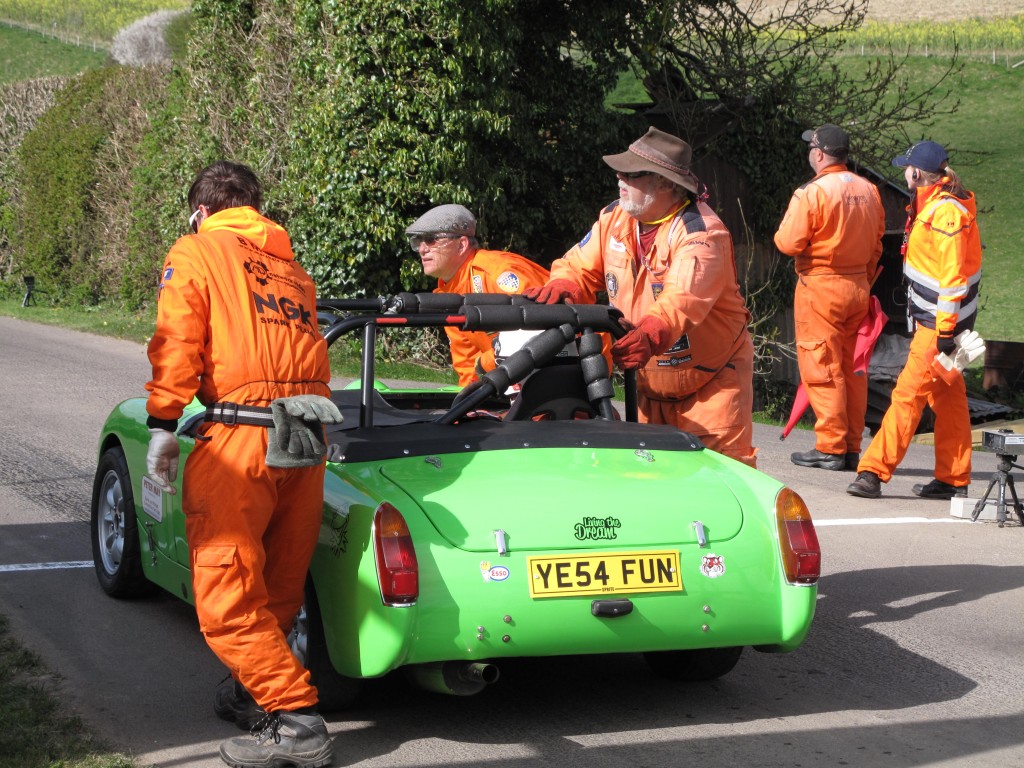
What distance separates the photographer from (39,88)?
26562 millimetres

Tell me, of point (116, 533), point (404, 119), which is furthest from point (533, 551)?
point (404, 119)

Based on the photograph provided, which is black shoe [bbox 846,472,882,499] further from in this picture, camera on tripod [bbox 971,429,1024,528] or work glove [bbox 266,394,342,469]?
work glove [bbox 266,394,342,469]

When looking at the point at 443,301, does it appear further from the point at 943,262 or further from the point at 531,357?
the point at 943,262

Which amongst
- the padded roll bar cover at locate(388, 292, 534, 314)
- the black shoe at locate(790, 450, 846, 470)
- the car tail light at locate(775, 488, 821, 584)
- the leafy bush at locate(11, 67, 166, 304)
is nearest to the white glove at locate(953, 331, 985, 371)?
the black shoe at locate(790, 450, 846, 470)

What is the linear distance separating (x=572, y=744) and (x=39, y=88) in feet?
81.2

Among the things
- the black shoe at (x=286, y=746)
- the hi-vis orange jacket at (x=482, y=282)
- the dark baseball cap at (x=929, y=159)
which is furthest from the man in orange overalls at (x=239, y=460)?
the dark baseball cap at (x=929, y=159)

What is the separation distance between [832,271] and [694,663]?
555cm

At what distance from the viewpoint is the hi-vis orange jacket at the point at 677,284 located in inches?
230

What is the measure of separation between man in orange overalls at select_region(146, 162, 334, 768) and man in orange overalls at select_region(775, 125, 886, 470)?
627 centimetres

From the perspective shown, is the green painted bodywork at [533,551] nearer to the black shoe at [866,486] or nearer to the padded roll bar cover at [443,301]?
the padded roll bar cover at [443,301]

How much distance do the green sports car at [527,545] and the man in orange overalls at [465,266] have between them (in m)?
1.31

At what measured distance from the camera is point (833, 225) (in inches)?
398

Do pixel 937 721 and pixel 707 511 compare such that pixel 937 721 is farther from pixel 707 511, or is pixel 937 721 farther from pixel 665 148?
pixel 665 148

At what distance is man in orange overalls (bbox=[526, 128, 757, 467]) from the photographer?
19.4 feet
